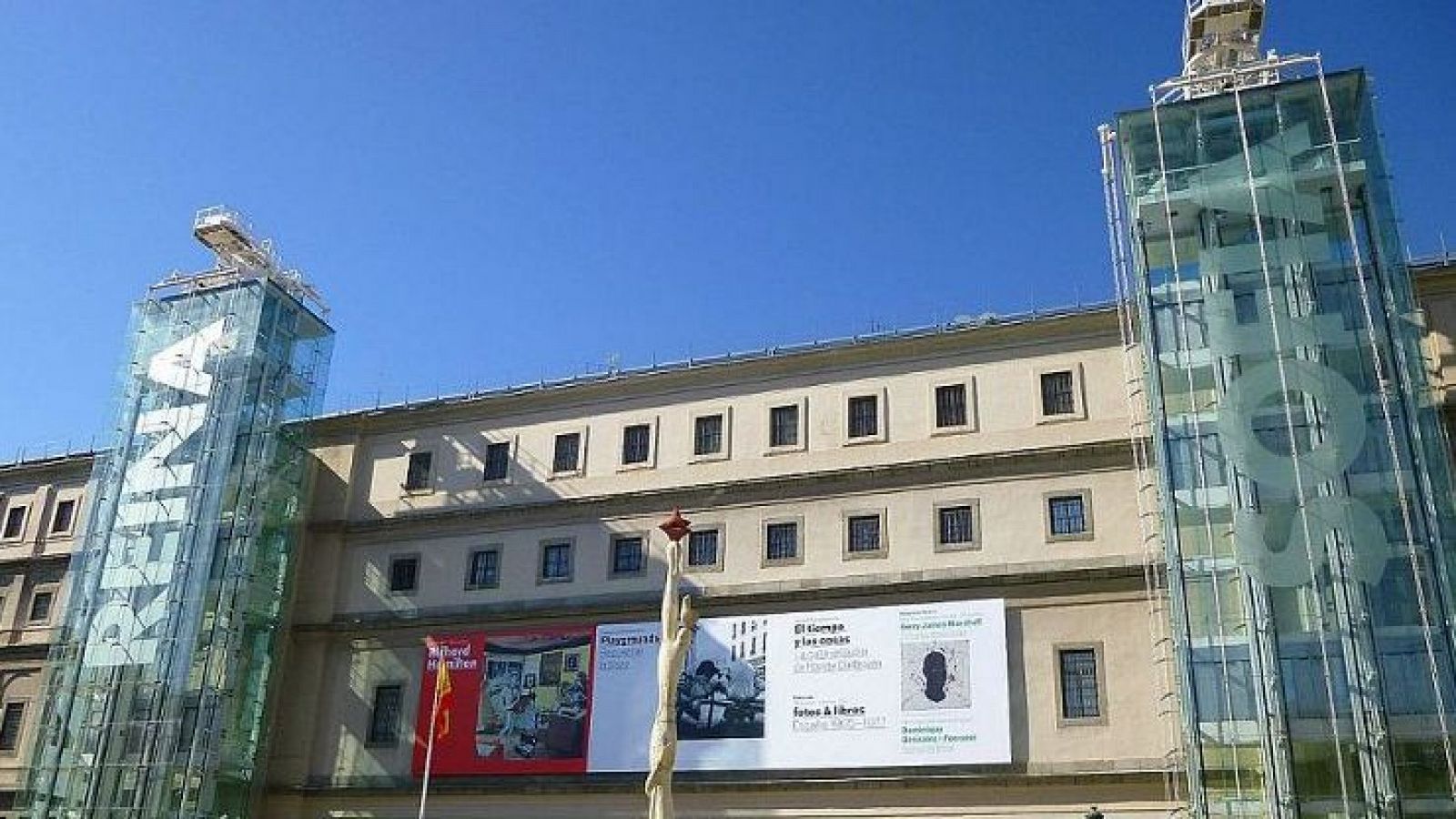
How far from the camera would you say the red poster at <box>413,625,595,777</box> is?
1497 inches

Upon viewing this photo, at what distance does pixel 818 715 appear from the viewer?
35469 mm

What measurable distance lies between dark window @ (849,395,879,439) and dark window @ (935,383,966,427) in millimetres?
1792

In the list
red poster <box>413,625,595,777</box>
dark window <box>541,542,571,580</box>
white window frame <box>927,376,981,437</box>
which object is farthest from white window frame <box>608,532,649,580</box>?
white window frame <box>927,376,981,437</box>

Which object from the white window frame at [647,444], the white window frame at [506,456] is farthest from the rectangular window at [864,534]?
the white window frame at [506,456]

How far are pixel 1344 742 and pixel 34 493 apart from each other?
1758 inches

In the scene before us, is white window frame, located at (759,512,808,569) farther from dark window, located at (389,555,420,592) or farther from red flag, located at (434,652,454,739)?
dark window, located at (389,555,420,592)

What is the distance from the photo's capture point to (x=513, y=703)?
1533 inches

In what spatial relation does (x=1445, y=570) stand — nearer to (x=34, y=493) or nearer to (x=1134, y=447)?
(x=1134, y=447)

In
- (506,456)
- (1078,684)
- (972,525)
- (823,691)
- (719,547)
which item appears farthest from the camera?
(506,456)

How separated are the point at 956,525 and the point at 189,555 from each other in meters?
24.1

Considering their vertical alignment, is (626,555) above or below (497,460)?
below

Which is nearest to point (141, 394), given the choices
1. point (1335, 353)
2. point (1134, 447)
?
point (1134, 447)

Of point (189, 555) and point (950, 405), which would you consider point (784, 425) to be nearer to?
point (950, 405)

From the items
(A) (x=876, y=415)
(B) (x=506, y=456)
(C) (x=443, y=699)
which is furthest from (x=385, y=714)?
(A) (x=876, y=415)
